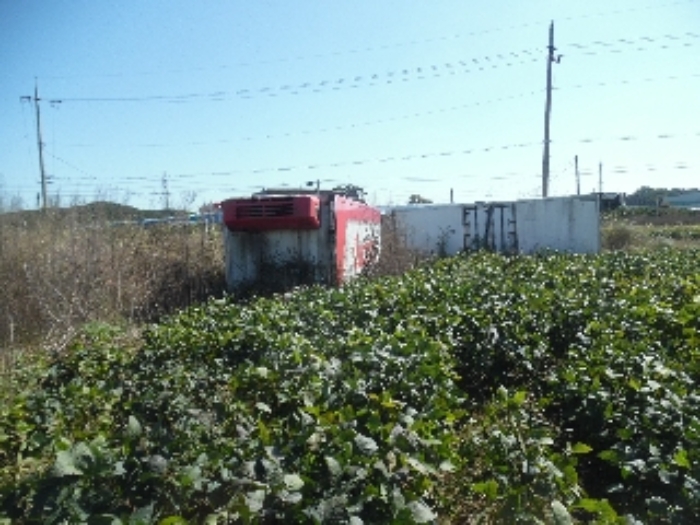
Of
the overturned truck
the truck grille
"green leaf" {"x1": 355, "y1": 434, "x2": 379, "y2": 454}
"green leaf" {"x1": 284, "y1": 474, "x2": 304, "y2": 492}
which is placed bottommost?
"green leaf" {"x1": 284, "y1": 474, "x2": 304, "y2": 492}

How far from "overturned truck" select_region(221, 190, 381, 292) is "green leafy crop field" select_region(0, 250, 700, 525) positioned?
9.58 ft

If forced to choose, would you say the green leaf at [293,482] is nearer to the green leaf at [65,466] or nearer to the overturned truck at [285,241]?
the green leaf at [65,466]

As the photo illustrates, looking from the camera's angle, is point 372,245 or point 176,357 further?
point 372,245

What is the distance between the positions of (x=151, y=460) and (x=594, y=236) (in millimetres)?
15390

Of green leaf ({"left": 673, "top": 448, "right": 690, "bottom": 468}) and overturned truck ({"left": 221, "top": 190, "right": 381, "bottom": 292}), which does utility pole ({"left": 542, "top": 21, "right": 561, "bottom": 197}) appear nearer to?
overturned truck ({"left": 221, "top": 190, "right": 381, "bottom": 292})

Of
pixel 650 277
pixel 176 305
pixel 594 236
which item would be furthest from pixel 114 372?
pixel 594 236

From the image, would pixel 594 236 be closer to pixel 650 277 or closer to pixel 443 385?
pixel 650 277

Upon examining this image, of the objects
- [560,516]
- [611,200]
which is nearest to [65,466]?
[560,516]

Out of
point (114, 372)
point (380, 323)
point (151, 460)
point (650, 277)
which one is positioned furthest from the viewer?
point (650, 277)

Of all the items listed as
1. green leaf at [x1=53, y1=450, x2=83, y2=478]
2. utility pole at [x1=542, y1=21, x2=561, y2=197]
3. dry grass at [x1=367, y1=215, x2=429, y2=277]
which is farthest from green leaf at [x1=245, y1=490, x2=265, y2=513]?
utility pole at [x1=542, y1=21, x2=561, y2=197]

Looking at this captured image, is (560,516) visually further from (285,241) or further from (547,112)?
(547,112)

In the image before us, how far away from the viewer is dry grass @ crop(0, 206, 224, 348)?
23.7ft

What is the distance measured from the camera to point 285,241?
8.64m

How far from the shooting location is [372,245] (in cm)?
1095
